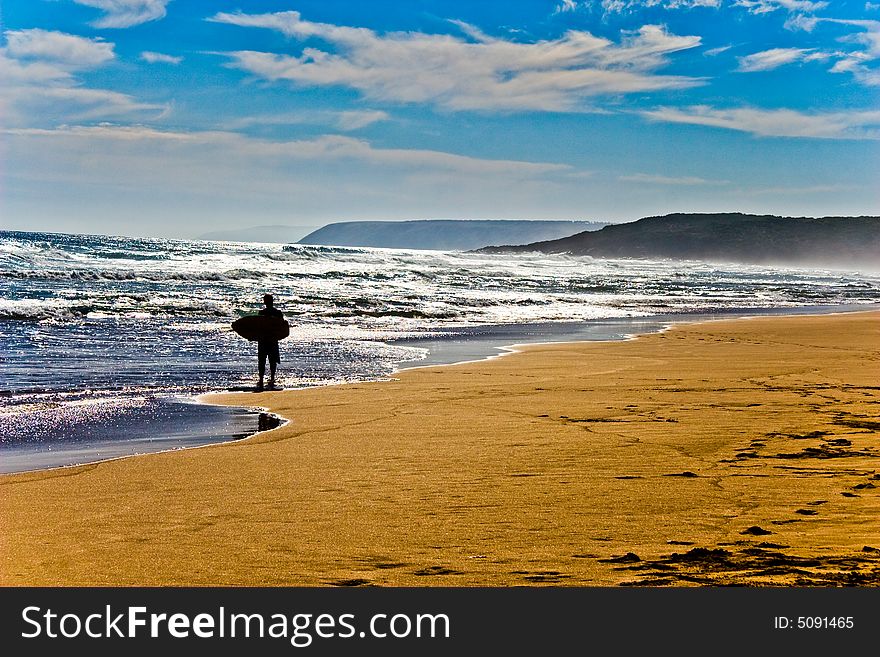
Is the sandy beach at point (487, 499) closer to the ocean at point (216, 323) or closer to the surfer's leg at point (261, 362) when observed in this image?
the ocean at point (216, 323)

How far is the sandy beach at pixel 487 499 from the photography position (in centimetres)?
421

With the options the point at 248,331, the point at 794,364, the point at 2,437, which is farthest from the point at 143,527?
the point at 794,364

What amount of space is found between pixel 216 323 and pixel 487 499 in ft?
Answer: 60.3

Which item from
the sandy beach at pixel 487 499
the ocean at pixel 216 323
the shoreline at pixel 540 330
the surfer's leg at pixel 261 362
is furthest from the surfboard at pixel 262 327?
the sandy beach at pixel 487 499

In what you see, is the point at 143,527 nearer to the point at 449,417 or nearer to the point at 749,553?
the point at 749,553

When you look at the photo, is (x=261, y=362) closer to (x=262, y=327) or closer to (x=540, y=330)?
(x=262, y=327)

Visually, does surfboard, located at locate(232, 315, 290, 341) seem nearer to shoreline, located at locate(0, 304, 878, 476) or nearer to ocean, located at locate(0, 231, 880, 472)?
ocean, located at locate(0, 231, 880, 472)

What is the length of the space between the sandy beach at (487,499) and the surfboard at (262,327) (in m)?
2.41

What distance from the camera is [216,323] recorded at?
23.1 meters

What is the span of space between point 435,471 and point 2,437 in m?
4.12

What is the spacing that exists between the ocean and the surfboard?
612 mm

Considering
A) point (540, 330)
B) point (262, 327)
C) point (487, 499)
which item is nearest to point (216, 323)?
point (540, 330)

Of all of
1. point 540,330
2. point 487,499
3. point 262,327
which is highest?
point 262,327
